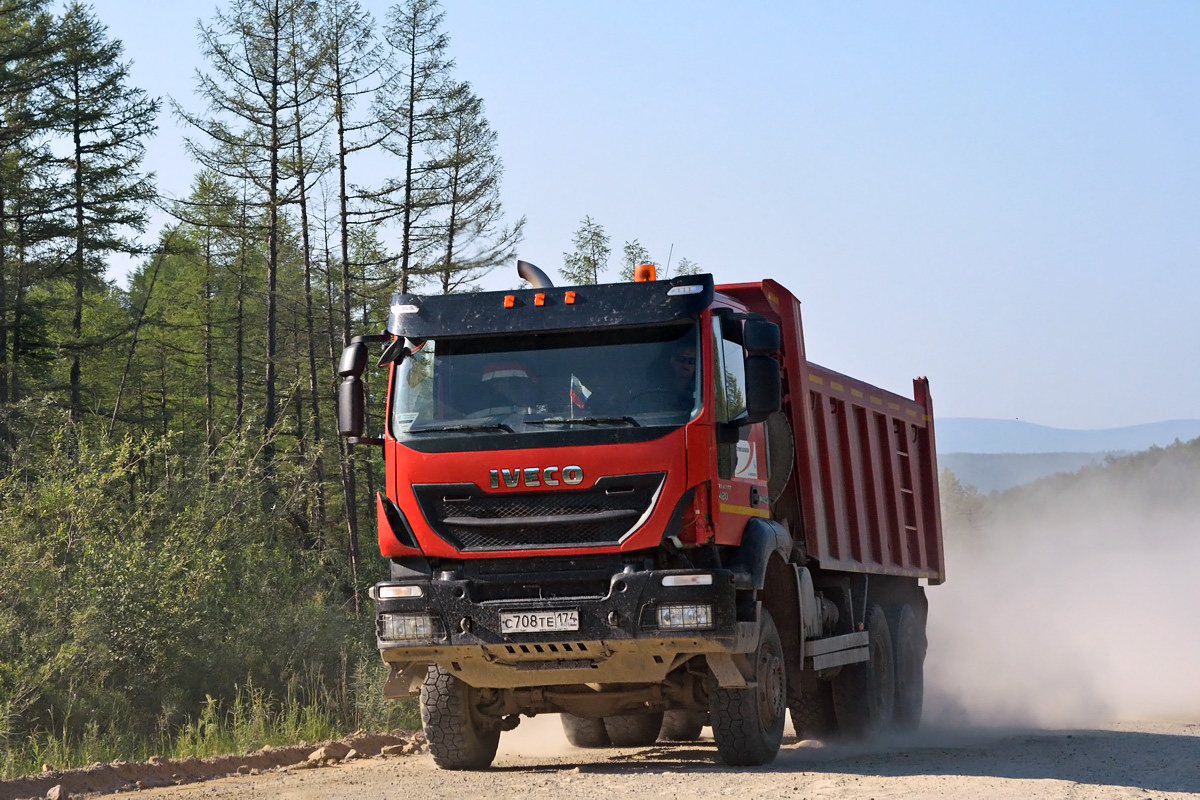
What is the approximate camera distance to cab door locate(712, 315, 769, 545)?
878 cm

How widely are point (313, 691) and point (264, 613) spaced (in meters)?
1.65

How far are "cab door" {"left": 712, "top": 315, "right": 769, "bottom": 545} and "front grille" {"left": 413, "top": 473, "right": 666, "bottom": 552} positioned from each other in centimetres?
51

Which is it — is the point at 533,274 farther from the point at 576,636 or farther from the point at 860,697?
the point at 860,697

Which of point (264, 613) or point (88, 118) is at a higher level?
point (88, 118)

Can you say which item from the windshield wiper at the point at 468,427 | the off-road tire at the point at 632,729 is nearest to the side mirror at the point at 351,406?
the windshield wiper at the point at 468,427

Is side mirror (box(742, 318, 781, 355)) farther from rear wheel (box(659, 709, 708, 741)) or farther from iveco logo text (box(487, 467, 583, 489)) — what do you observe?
rear wheel (box(659, 709, 708, 741))

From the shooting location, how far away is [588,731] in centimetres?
1188

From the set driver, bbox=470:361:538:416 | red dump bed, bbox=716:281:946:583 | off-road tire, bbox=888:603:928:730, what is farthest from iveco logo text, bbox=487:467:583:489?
off-road tire, bbox=888:603:928:730

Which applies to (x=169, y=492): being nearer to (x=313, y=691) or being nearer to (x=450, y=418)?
(x=313, y=691)

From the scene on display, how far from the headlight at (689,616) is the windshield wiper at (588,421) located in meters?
1.10

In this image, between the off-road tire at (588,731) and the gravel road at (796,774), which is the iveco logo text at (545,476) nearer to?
the gravel road at (796,774)

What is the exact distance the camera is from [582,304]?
9.04m

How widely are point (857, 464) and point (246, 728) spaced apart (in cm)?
570

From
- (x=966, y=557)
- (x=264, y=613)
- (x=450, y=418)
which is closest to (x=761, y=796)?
(x=450, y=418)
